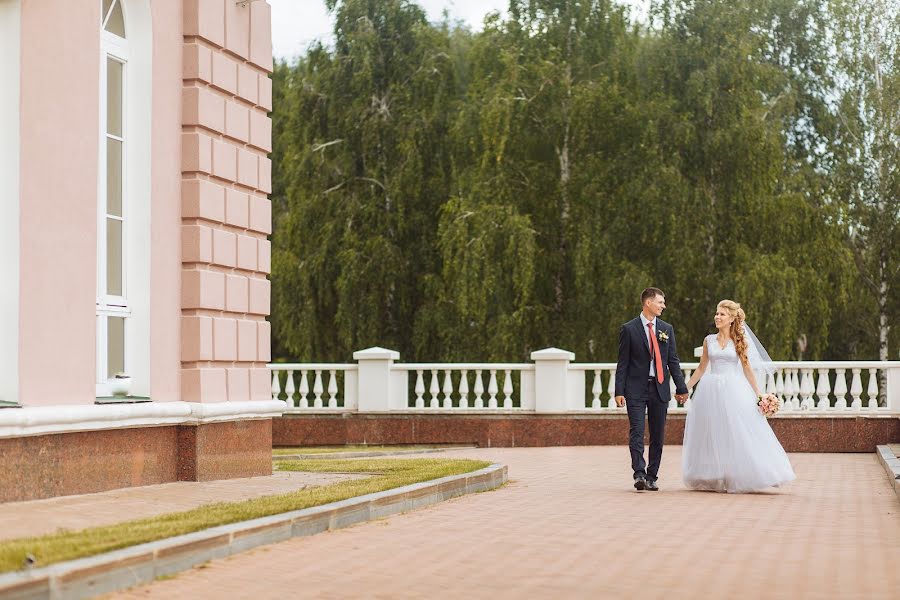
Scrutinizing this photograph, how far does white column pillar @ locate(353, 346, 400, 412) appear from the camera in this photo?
24734 millimetres

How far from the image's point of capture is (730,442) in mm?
13867

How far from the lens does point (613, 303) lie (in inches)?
1272

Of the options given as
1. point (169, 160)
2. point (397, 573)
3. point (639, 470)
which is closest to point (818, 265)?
point (639, 470)

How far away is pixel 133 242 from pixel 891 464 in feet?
28.1

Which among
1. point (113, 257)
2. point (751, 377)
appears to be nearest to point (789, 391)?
point (751, 377)

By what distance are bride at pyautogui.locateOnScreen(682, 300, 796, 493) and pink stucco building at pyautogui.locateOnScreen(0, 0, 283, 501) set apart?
4164 mm

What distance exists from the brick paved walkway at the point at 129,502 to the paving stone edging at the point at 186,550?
1.06 meters

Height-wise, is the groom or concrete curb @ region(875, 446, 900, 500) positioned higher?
the groom

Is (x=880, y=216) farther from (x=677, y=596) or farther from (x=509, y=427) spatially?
(x=677, y=596)

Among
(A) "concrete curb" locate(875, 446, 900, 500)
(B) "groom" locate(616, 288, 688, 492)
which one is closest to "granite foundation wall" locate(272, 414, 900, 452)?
(A) "concrete curb" locate(875, 446, 900, 500)

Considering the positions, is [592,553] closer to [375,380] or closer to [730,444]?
[730,444]

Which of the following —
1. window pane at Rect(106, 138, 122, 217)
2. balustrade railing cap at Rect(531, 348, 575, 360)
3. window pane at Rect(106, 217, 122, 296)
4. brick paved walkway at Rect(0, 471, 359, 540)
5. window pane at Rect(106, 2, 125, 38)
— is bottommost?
brick paved walkway at Rect(0, 471, 359, 540)

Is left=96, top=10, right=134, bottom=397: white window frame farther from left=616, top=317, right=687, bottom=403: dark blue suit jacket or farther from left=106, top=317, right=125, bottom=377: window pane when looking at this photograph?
left=616, top=317, right=687, bottom=403: dark blue suit jacket

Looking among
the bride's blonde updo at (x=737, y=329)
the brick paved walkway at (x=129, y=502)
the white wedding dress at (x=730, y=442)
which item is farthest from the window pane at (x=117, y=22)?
the white wedding dress at (x=730, y=442)
